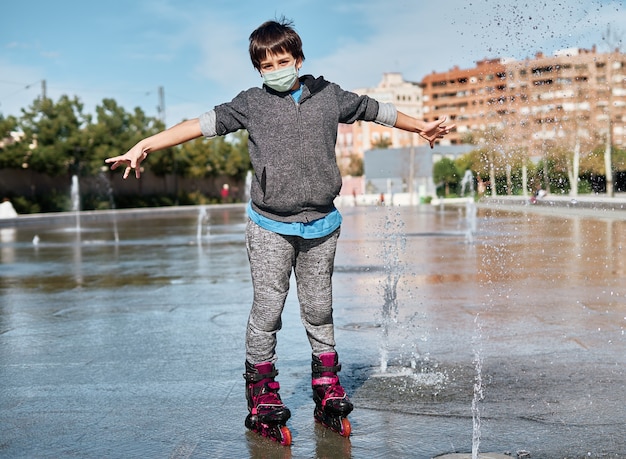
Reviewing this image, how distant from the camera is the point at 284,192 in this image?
3.38 metres

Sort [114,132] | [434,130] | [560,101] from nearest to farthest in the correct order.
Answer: [434,130] → [560,101] → [114,132]

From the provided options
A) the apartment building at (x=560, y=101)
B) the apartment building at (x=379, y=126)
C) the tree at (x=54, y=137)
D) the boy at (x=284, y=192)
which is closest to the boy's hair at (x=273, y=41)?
the boy at (x=284, y=192)

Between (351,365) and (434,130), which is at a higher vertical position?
(434,130)

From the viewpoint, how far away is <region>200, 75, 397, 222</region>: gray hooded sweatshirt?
338 centimetres

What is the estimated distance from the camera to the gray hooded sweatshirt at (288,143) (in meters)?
3.38

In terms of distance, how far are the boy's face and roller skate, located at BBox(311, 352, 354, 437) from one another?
1223 millimetres

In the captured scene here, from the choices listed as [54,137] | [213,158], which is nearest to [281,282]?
[54,137]

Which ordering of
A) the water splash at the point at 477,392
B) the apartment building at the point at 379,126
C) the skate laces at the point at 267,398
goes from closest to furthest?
the water splash at the point at 477,392
the skate laces at the point at 267,398
the apartment building at the point at 379,126

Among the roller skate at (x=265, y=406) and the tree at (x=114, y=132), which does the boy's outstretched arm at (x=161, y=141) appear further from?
the tree at (x=114, y=132)

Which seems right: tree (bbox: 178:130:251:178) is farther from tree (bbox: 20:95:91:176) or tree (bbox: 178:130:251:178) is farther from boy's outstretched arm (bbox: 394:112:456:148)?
boy's outstretched arm (bbox: 394:112:456:148)

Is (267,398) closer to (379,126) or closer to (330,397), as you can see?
(330,397)

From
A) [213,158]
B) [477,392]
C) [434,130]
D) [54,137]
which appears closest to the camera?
[434,130]

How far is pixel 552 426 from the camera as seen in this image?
11.0 feet

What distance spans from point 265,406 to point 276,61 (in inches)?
54.8
